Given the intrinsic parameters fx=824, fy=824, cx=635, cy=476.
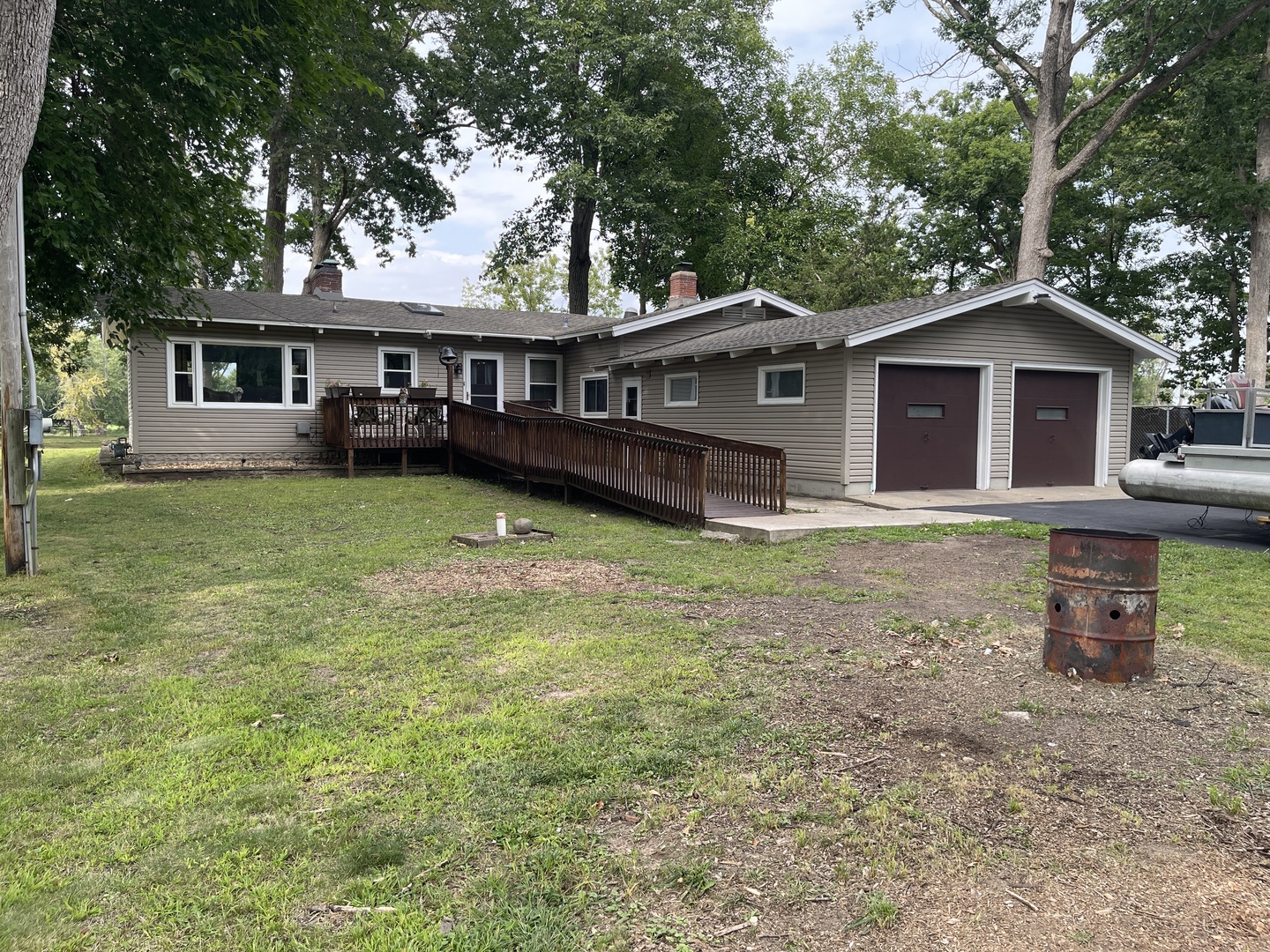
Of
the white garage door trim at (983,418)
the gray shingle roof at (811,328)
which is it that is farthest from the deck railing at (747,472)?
the white garage door trim at (983,418)

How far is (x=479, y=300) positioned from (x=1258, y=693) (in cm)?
5838

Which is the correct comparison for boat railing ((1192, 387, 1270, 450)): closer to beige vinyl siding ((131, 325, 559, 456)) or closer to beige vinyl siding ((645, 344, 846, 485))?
beige vinyl siding ((645, 344, 846, 485))

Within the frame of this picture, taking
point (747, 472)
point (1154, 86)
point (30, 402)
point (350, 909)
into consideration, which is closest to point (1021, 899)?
point (350, 909)

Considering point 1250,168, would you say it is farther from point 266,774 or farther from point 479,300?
point 479,300

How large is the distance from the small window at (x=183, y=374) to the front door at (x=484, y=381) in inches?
221

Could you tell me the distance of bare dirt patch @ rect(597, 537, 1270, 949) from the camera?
7.64 ft

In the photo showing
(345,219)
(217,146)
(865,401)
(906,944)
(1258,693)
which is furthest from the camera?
(345,219)

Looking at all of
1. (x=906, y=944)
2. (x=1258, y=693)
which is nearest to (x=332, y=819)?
(x=906, y=944)

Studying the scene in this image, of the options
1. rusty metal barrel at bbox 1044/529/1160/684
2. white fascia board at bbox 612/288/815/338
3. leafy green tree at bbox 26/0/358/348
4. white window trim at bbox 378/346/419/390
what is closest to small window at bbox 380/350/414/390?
white window trim at bbox 378/346/419/390

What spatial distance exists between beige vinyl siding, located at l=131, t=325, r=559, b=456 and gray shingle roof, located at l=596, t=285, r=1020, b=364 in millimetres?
4499

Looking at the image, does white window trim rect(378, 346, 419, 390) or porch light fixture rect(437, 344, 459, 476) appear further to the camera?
white window trim rect(378, 346, 419, 390)

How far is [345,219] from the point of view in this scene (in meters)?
28.8

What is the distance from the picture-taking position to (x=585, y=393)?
787 inches

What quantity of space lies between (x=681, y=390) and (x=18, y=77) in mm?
12467
